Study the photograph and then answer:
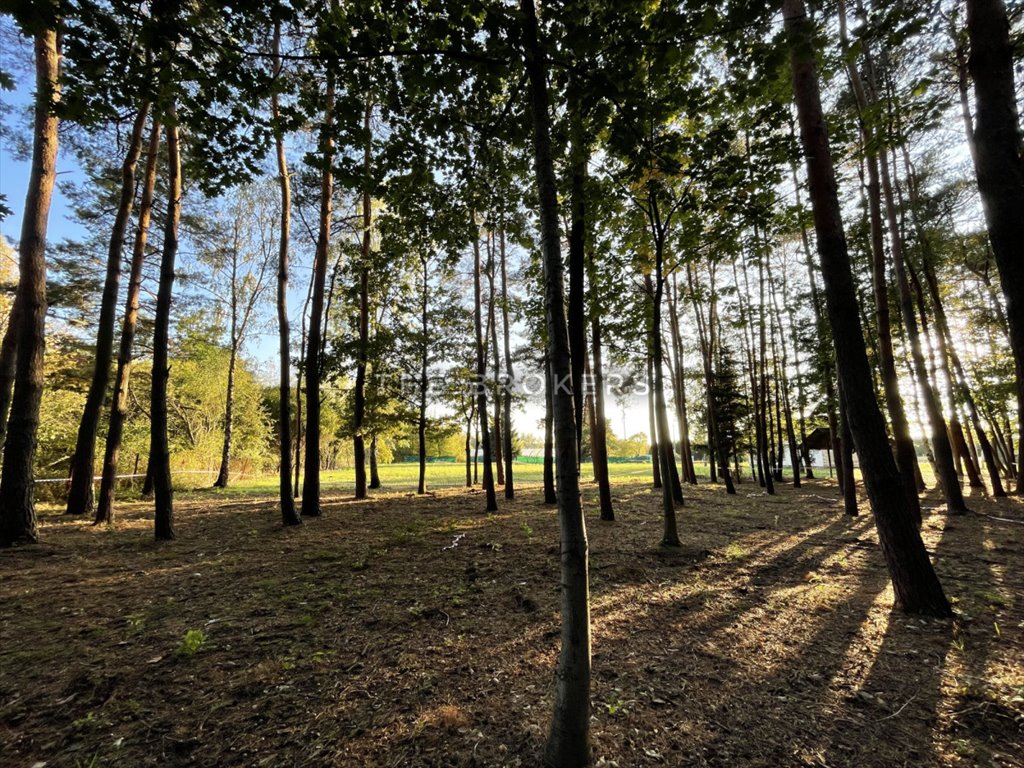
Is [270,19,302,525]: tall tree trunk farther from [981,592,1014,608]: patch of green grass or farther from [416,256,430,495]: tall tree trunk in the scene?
[981,592,1014,608]: patch of green grass

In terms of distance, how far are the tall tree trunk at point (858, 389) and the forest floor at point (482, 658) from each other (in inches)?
16.2

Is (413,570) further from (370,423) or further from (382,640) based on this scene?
(370,423)

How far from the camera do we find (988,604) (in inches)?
163

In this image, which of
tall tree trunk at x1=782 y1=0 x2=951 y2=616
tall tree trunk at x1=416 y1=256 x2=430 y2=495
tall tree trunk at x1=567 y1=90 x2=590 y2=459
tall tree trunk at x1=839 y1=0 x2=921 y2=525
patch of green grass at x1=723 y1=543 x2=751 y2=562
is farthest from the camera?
tall tree trunk at x1=416 y1=256 x2=430 y2=495

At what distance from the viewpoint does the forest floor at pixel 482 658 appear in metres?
2.30

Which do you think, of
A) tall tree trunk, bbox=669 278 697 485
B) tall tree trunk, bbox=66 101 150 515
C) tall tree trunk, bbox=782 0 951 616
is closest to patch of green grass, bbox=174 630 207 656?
tall tree trunk, bbox=782 0 951 616

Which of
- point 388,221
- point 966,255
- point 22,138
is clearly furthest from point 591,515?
point 966,255

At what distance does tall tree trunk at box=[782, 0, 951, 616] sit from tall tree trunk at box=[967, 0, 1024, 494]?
1.51 meters

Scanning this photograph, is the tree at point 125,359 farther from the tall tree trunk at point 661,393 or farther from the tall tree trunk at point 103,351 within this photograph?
the tall tree trunk at point 661,393

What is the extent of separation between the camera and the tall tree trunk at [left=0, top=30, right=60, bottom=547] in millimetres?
6398

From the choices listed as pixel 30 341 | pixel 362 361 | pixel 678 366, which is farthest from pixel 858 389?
pixel 678 366

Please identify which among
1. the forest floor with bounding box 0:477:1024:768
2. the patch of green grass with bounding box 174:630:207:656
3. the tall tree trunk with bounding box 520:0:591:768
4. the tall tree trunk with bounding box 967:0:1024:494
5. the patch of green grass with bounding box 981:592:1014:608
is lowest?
the patch of green grass with bounding box 981:592:1014:608

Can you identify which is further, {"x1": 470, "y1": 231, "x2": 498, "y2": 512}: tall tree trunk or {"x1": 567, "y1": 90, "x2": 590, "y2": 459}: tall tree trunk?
{"x1": 470, "y1": 231, "x2": 498, "y2": 512}: tall tree trunk

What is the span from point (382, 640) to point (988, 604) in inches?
243
